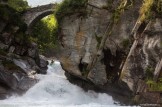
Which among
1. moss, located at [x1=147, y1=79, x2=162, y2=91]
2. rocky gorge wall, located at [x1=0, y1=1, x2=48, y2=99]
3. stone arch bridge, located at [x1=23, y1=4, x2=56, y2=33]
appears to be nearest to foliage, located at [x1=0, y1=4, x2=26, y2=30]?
rocky gorge wall, located at [x1=0, y1=1, x2=48, y2=99]

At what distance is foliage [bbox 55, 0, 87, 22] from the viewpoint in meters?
25.3

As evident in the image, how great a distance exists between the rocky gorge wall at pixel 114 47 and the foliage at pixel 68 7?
296 mm

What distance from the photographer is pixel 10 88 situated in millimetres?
24844

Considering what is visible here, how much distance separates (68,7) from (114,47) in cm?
473

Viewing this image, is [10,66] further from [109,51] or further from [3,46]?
[109,51]

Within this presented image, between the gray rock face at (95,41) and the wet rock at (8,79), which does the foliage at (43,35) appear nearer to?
the wet rock at (8,79)

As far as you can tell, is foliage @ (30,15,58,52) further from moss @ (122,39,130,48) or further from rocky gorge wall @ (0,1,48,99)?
moss @ (122,39,130,48)

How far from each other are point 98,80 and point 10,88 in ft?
19.5

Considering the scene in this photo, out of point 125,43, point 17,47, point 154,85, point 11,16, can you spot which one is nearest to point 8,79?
point 125,43

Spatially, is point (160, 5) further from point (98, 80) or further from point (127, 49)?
point (98, 80)

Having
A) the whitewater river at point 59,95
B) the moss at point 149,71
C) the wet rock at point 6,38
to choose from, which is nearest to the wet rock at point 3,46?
the wet rock at point 6,38

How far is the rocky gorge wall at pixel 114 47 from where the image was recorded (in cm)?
1992

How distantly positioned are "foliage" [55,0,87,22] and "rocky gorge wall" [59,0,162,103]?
0.97ft

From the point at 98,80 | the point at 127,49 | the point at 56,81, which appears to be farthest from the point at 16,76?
the point at 127,49
